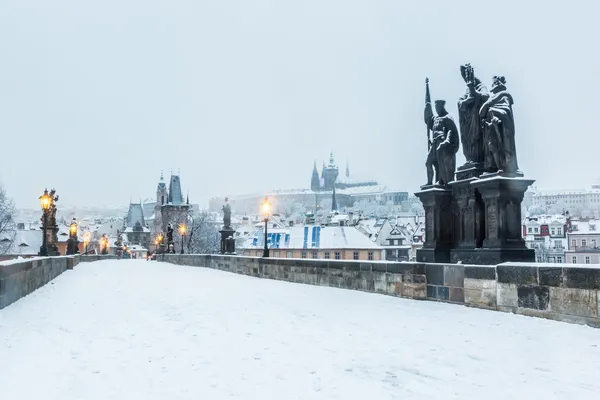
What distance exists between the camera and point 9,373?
17.9 ft

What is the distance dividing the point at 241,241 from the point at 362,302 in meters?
91.0

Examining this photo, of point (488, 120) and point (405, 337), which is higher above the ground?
point (488, 120)

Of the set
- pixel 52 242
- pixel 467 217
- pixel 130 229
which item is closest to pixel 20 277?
pixel 467 217

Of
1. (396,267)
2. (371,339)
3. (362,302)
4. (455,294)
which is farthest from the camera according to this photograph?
(396,267)

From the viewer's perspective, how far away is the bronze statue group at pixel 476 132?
13.9m

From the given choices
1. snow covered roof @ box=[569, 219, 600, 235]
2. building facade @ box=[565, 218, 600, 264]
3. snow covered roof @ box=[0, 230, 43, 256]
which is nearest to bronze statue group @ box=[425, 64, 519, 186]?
building facade @ box=[565, 218, 600, 264]

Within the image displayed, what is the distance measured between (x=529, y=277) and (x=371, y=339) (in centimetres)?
327

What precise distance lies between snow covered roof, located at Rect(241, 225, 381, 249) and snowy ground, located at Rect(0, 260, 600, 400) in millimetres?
70763

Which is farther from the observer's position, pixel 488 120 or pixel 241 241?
pixel 241 241

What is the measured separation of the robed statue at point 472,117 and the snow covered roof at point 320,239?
64.6 metres

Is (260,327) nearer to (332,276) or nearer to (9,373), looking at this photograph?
(9,373)

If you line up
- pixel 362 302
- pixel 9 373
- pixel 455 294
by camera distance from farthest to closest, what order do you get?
pixel 362 302 → pixel 455 294 → pixel 9 373

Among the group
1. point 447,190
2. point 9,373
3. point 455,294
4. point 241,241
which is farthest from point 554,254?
point 9,373

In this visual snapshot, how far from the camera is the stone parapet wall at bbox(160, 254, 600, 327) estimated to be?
7847mm
